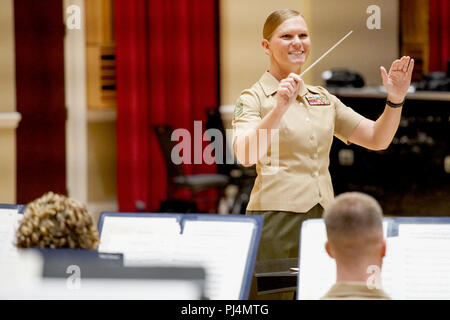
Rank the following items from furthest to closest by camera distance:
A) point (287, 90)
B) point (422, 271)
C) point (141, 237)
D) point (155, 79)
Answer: point (155, 79) → point (287, 90) → point (141, 237) → point (422, 271)

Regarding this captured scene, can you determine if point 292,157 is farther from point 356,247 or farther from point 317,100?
point 356,247

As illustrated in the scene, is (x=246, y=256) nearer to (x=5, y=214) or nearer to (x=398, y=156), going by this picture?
(x=5, y=214)

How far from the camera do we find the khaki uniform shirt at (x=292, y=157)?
225 centimetres

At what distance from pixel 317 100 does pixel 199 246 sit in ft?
2.57

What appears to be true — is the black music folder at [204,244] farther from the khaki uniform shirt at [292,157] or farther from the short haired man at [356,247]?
the khaki uniform shirt at [292,157]

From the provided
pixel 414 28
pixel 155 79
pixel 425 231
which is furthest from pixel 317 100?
pixel 414 28

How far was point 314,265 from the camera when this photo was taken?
5.42 feet

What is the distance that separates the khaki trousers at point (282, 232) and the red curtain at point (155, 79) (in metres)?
4.03

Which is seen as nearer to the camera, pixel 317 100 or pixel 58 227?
pixel 58 227

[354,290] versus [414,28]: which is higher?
[414,28]

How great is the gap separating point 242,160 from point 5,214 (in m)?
0.63

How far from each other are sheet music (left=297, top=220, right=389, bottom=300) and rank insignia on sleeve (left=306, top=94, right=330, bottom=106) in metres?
0.69

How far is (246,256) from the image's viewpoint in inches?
65.4

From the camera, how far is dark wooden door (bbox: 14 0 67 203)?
5797mm
